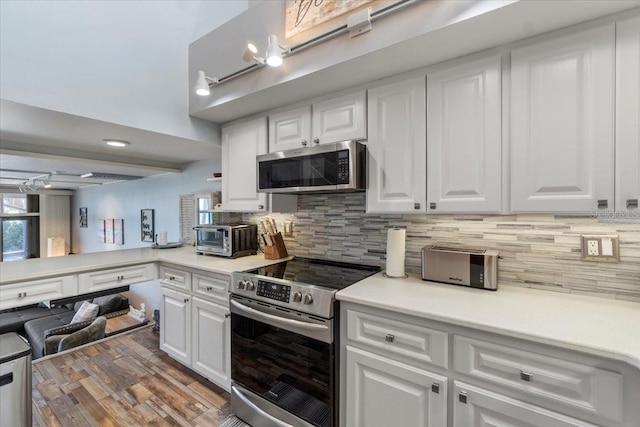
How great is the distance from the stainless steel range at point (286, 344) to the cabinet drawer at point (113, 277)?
1045 mm

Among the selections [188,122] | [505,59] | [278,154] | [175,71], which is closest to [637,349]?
[505,59]

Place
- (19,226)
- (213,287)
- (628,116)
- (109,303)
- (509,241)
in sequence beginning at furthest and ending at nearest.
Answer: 1. (19,226)
2. (109,303)
3. (213,287)
4. (509,241)
5. (628,116)

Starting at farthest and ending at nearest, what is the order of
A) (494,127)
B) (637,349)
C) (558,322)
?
1. (494,127)
2. (558,322)
3. (637,349)

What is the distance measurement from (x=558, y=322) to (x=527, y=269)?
0.53m

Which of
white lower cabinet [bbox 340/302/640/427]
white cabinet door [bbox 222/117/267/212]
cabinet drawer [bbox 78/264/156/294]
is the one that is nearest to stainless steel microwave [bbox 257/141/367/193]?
white cabinet door [bbox 222/117/267/212]

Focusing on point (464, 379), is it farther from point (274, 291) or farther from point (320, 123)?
point (320, 123)

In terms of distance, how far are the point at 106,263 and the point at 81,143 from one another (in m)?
1.18

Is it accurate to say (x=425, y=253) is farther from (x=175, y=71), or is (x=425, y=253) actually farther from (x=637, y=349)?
(x=175, y=71)

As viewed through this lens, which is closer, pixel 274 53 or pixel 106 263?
pixel 274 53

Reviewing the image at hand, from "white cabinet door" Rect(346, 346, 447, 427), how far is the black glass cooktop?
0.39 metres

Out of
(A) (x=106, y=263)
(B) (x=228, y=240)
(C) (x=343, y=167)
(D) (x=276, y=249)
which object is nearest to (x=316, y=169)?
(C) (x=343, y=167)

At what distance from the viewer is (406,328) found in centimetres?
128

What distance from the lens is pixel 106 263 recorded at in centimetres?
214

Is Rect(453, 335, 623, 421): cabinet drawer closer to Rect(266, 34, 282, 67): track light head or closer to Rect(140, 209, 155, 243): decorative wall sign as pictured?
Rect(266, 34, 282, 67): track light head
